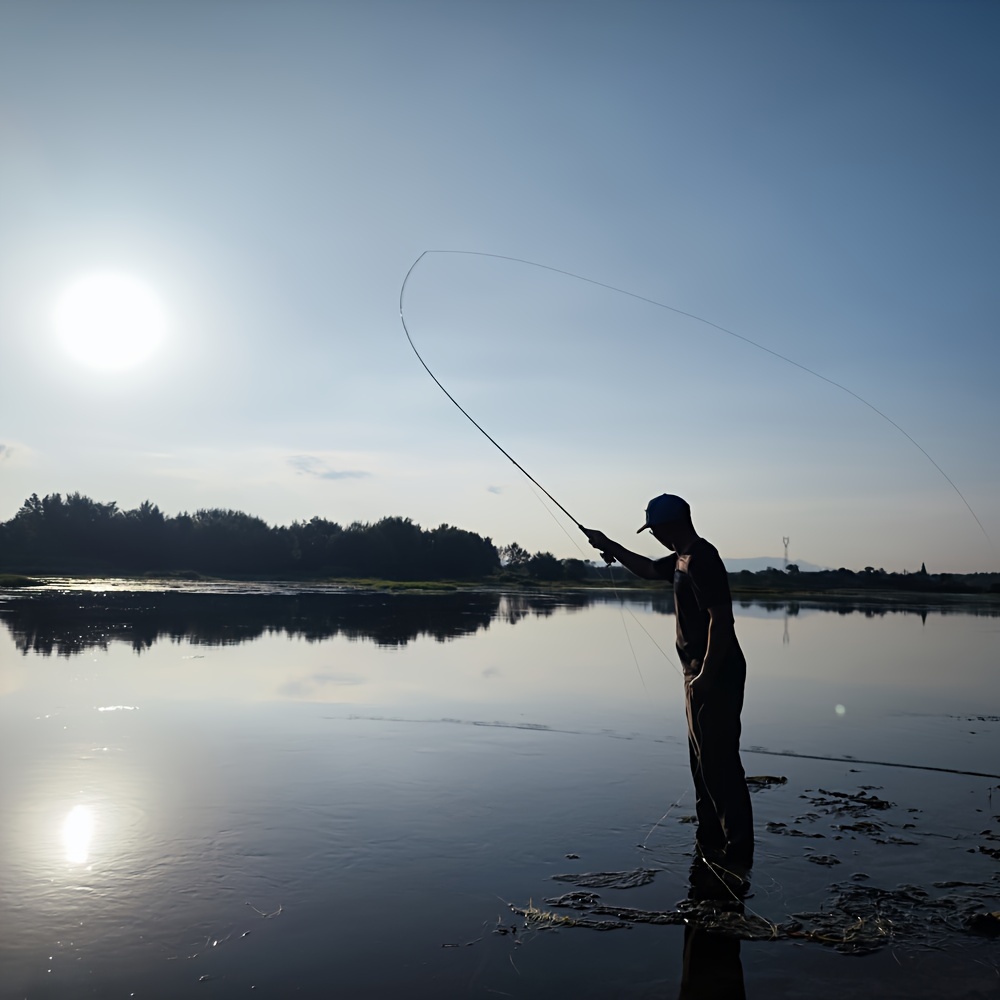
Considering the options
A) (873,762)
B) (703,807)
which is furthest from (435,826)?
(873,762)

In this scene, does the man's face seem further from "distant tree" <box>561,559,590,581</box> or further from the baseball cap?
"distant tree" <box>561,559,590,581</box>

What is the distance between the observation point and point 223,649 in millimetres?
18188

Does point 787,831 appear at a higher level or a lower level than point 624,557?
lower

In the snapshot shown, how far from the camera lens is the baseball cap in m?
6.61

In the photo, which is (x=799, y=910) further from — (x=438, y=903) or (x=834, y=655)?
(x=834, y=655)

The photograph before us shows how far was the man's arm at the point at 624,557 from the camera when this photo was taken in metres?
6.99

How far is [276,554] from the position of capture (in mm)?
101812

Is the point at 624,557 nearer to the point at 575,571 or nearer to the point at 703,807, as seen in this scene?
the point at 703,807

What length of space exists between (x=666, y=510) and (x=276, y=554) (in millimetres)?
98917

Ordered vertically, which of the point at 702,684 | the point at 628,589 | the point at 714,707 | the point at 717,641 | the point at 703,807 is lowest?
the point at 628,589

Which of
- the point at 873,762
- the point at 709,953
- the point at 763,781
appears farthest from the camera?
the point at 873,762

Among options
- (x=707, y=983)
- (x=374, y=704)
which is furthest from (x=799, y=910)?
(x=374, y=704)

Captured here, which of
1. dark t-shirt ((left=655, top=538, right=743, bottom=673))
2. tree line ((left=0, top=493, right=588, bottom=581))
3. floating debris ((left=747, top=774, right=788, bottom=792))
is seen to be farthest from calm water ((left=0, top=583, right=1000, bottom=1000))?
tree line ((left=0, top=493, right=588, bottom=581))

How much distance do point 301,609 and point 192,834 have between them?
28.6 m
